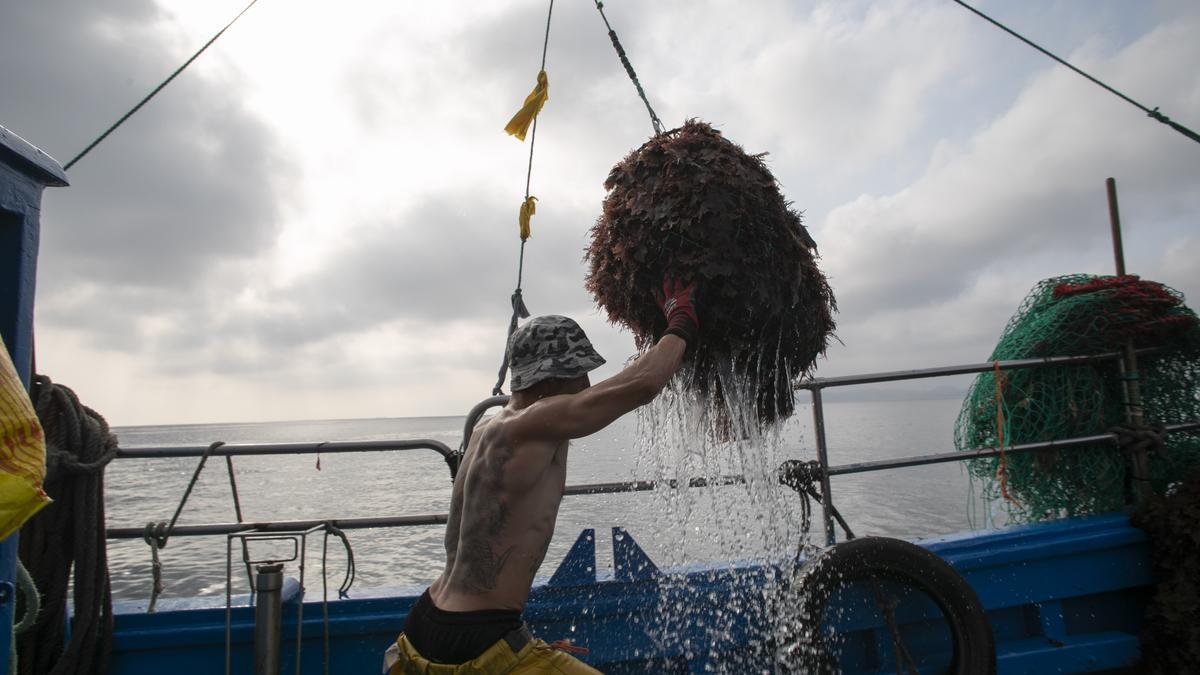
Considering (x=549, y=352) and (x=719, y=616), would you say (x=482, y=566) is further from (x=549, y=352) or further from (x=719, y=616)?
(x=719, y=616)

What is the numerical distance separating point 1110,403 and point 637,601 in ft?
9.95

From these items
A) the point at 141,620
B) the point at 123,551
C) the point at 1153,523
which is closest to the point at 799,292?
the point at 1153,523

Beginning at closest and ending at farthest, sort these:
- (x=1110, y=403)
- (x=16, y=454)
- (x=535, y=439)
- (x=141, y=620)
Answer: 1. (x=16, y=454)
2. (x=535, y=439)
3. (x=141, y=620)
4. (x=1110, y=403)

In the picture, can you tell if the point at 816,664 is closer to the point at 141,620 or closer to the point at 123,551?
the point at 141,620

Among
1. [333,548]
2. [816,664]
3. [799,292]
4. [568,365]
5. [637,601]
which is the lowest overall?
[333,548]

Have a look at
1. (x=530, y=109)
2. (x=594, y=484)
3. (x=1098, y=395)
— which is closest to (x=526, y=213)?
(x=530, y=109)

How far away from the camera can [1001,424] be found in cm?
372

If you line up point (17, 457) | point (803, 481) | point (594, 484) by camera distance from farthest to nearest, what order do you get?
point (803, 481) < point (594, 484) < point (17, 457)

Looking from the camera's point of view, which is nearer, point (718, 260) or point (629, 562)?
point (718, 260)

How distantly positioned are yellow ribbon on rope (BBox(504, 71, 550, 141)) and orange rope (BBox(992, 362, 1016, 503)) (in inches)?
115

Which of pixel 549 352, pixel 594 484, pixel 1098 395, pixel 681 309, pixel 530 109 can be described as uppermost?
pixel 530 109

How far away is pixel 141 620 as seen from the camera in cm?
282

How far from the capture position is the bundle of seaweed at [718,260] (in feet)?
8.16

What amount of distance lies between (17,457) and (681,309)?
6.19 ft
